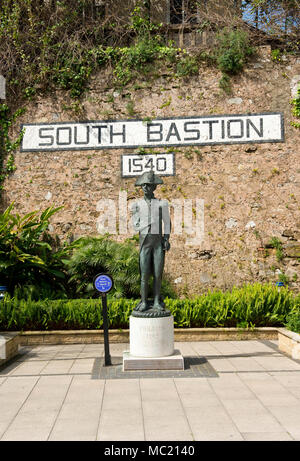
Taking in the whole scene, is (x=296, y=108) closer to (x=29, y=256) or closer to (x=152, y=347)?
(x=29, y=256)

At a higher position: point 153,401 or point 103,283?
point 103,283

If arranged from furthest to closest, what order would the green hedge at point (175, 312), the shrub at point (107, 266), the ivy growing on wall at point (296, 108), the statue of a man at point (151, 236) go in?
1. the ivy growing on wall at point (296, 108)
2. the shrub at point (107, 266)
3. the green hedge at point (175, 312)
4. the statue of a man at point (151, 236)

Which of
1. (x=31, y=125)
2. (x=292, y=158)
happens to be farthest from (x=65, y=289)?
Result: (x=292, y=158)

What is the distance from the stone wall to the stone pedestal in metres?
4.01

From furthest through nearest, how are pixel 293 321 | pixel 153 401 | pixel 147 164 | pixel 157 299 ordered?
1. pixel 147 164
2. pixel 293 321
3. pixel 157 299
4. pixel 153 401

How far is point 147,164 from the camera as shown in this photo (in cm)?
980

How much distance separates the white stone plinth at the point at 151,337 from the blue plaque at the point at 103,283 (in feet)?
1.72

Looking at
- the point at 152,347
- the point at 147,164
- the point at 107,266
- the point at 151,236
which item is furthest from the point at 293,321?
the point at 147,164

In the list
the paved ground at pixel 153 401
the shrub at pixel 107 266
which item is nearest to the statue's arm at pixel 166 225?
the paved ground at pixel 153 401

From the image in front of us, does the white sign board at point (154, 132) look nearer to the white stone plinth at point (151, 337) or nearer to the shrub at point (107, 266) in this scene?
the shrub at point (107, 266)

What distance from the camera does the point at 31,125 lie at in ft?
33.3

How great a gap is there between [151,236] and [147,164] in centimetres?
429

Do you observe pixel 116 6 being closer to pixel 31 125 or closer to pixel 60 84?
pixel 60 84

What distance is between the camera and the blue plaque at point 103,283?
18.5ft
